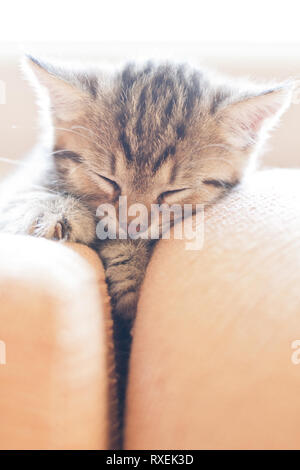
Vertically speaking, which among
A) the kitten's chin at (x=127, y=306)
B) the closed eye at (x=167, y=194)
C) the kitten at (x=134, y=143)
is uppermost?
the kitten at (x=134, y=143)

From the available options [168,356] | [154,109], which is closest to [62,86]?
[154,109]

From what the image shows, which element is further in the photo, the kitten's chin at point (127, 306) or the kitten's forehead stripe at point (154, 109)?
the kitten's forehead stripe at point (154, 109)

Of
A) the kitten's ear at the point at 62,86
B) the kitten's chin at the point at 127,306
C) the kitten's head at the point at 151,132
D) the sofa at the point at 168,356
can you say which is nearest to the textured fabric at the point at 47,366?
the sofa at the point at 168,356

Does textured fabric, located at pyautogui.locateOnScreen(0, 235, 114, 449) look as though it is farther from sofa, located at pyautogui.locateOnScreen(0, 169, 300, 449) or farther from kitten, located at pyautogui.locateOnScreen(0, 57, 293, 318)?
kitten, located at pyautogui.locateOnScreen(0, 57, 293, 318)

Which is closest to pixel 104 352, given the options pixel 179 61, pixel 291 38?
pixel 179 61

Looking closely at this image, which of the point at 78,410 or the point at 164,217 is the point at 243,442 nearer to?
the point at 78,410

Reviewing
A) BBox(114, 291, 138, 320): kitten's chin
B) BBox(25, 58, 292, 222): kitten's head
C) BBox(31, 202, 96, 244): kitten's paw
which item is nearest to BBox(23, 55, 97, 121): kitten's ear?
BBox(25, 58, 292, 222): kitten's head

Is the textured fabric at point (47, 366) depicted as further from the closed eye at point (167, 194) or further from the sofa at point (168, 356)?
the closed eye at point (167, 194)
